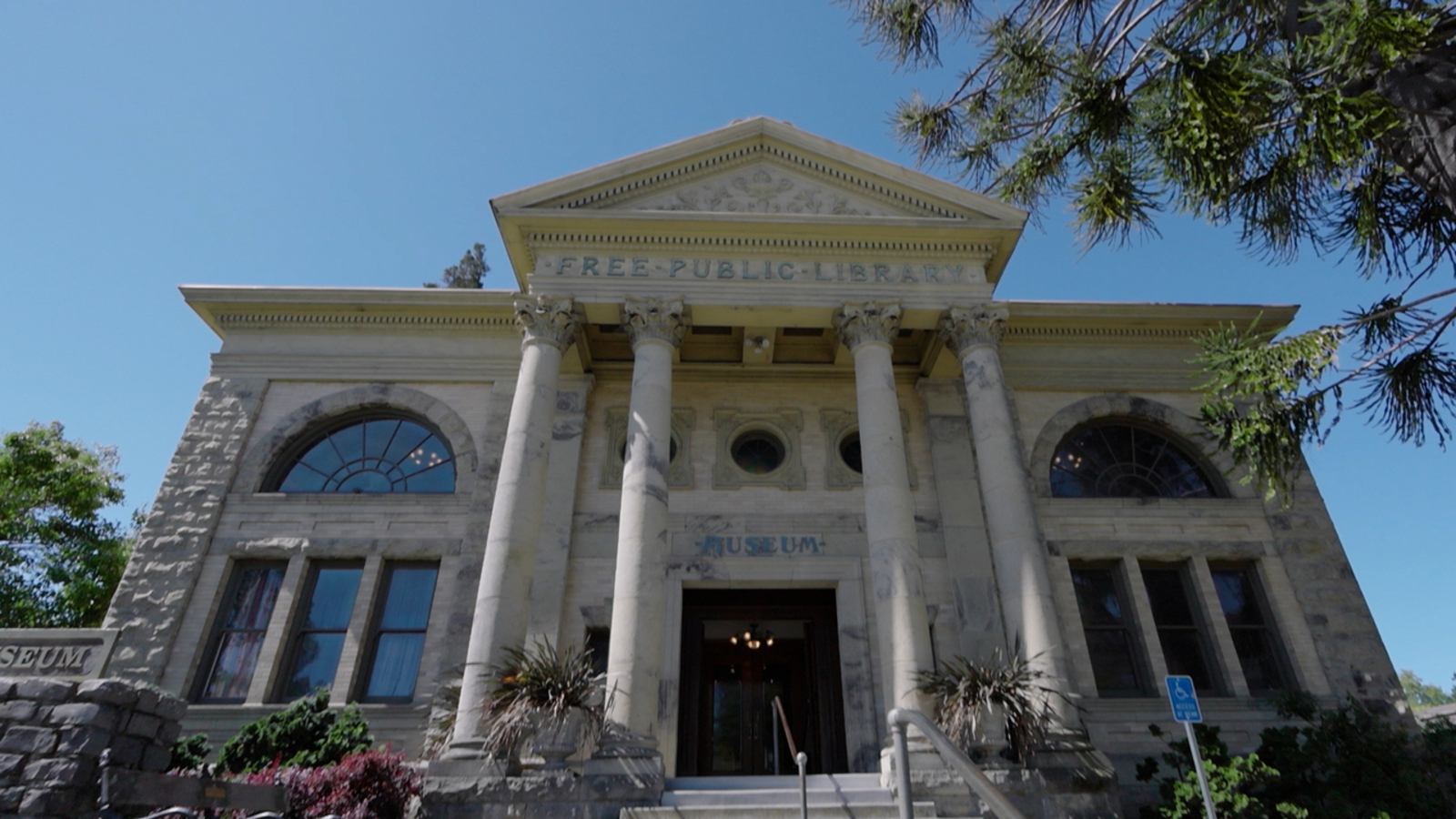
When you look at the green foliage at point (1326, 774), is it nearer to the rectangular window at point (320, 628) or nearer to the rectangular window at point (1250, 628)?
the rectangular window at point (1250, 628)

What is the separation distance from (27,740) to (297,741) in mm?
3870

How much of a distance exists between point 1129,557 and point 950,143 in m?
8.18

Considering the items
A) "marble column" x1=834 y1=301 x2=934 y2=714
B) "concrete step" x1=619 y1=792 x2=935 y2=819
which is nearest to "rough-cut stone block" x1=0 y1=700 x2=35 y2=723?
"concrete step" x1=619 y1=792 x2=935 y2=819

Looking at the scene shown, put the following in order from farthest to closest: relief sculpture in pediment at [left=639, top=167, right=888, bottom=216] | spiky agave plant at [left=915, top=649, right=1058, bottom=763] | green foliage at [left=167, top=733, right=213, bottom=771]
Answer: relief sculpture in pediment at [left=639, top=167, right=888, bottom=216]
green foliage at [left=167, top=733, right=213, bottom=771]
spiky agave plant at [left=915, top=649, right=1058, bottom=763]

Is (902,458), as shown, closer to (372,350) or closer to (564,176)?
(564,176)

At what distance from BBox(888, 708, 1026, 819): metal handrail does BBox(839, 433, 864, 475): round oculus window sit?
8.86m

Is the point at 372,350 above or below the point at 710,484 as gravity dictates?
above

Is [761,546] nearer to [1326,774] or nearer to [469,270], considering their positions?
[1326,774]

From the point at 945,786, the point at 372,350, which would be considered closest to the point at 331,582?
the point at 372,350

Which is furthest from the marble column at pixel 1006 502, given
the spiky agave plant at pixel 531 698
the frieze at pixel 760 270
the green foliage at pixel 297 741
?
the green foliage at pixel 297 741

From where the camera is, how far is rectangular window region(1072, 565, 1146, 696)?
1301cm

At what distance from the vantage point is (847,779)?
936 centimetres

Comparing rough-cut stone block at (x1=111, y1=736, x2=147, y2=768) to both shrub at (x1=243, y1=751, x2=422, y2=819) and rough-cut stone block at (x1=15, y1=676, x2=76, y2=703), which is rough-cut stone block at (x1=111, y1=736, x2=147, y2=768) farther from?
shrub at (x1=243, y1=751, x2=422, y2=819)

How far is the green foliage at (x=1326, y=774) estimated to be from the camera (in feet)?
30.8
